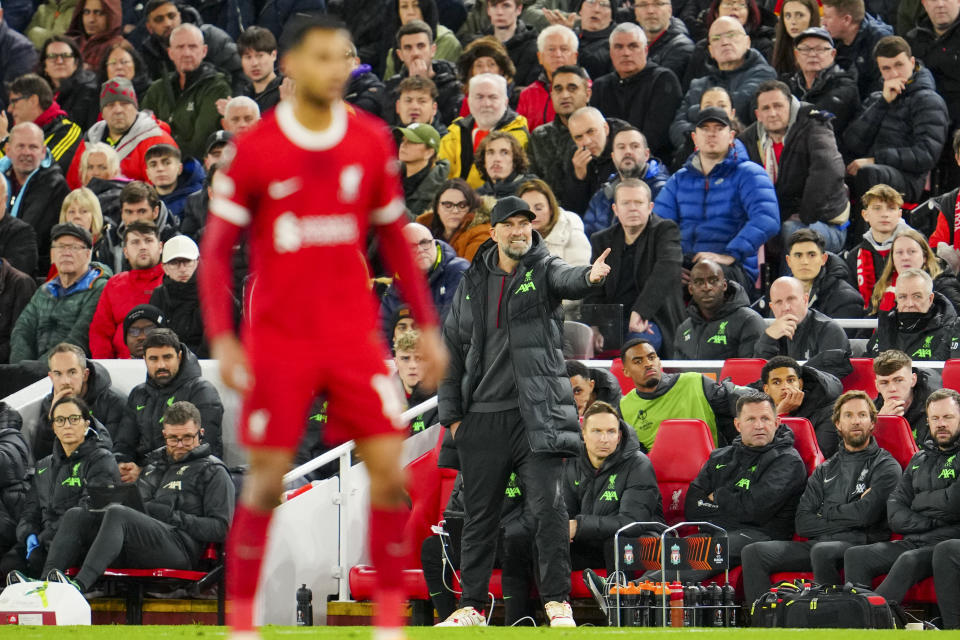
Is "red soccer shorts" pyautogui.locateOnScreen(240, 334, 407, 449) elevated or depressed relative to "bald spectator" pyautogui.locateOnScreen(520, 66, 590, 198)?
depressed

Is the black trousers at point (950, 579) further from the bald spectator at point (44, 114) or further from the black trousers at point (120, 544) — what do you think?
the bald spectator at point (44, 114)

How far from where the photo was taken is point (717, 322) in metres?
12.1

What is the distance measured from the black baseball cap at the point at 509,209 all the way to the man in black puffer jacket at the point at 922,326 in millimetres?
3281

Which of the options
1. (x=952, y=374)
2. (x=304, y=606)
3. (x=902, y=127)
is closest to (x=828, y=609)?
(x=952, y=374)

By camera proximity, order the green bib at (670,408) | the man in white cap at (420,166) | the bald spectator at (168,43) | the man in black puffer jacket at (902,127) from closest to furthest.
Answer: the green bib at (670,408) < the man in black puffer jacket at (902,127) < the man in white cap at (420,166) < the bald spectator at (168,43)

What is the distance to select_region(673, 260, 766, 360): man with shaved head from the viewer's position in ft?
39.2

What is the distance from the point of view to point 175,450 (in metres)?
11.5

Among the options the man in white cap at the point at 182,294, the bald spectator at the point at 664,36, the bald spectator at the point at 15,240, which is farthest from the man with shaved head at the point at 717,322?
the bald spectator at the point at 15,240

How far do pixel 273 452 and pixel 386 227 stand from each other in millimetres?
984

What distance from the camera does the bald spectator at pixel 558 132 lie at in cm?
1411

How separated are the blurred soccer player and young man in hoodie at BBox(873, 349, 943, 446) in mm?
5646

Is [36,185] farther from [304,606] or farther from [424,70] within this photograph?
[304,606]

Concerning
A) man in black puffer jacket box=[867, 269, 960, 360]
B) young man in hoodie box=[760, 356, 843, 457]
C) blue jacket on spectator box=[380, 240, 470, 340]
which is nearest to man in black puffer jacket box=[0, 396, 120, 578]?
blue jacket on spectator box=[380, 240, 470, 340]

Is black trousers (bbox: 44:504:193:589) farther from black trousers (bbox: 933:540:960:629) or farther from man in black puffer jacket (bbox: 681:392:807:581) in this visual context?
black trousers (bbox: 933:540:960:629)
